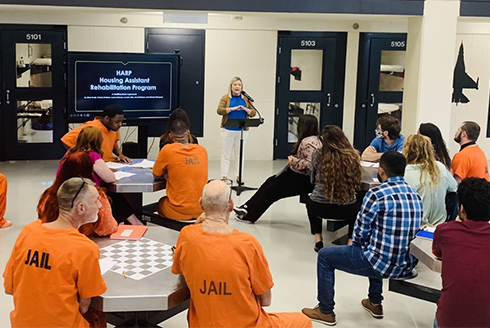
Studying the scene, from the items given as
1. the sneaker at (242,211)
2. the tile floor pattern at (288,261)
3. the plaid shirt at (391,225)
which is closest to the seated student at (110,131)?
the tile floor pattern at (288,261)

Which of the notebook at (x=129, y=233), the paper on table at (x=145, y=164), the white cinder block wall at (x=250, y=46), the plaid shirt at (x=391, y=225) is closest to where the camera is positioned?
the notebook at (x=129, y=233)

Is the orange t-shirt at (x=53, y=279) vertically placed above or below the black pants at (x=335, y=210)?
above

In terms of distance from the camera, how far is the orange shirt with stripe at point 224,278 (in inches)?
111

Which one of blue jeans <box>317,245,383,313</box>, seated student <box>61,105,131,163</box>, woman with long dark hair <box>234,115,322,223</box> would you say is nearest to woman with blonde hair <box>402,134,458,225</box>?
blue jeans <box>317,245,383,313</box>

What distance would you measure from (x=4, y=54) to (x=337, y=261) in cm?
751

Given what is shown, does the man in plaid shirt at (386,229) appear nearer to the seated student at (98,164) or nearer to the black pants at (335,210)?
the black pants at (335,210)

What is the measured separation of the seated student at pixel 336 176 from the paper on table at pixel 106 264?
2468 mm

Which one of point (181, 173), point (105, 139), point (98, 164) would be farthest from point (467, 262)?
point (105, 139)

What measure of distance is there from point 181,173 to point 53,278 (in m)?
2.55

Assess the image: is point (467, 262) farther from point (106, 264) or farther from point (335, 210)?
point (335, 210)

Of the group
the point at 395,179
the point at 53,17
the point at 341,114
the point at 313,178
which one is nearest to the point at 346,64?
the point at 341,114

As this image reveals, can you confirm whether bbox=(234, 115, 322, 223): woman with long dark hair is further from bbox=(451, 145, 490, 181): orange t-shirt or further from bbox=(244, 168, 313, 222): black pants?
bbox=(451, 145, 490, 181): orange t-shirt

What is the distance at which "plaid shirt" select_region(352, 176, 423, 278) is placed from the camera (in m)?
3.80

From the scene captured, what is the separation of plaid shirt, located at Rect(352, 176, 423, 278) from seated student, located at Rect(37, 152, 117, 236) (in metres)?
1.56
